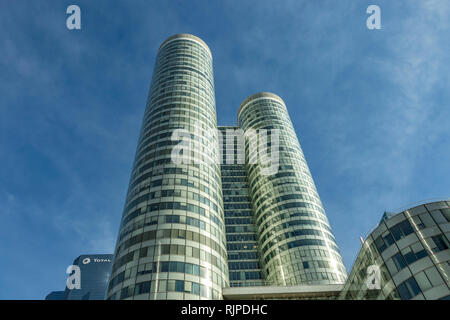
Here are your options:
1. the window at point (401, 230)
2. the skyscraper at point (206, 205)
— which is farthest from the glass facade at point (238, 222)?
the window at point (401, 230)

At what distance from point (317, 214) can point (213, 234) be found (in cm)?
5153

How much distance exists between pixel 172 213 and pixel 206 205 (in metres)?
8.87

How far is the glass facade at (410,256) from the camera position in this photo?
33.6m

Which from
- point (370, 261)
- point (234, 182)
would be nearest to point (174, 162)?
point (370, 261)

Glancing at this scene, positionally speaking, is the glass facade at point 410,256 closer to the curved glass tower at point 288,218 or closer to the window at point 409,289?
the window at point 409,289

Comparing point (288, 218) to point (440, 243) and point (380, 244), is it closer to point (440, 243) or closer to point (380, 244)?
point (380, 244)

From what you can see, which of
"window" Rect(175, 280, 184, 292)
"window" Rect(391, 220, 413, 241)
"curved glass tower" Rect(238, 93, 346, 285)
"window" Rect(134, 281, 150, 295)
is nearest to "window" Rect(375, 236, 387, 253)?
"window" Rect(391, 220, 413, 241)

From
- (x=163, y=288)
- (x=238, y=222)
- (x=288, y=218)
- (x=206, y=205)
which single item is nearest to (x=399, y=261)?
(x=163, y=288)

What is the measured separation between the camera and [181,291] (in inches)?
1845

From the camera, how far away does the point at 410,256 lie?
120ft

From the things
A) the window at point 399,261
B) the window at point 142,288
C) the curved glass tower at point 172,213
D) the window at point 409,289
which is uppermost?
the curved glass tower at point 172,213

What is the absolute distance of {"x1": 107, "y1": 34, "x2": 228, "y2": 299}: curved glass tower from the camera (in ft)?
161

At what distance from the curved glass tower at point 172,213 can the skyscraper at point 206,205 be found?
203 millimetres

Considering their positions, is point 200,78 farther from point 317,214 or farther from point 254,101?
point 317,214
